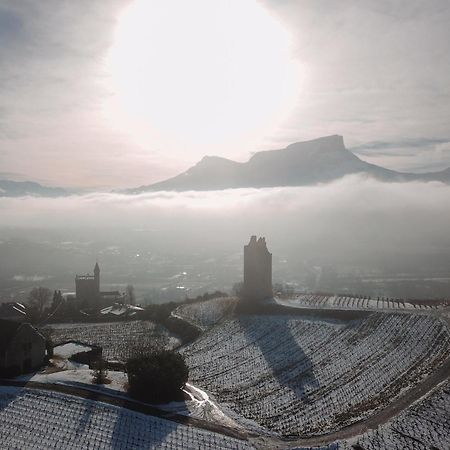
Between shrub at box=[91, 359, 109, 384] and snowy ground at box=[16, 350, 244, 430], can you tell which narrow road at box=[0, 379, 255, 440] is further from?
shrub at box=[91, 359, 109, 384]

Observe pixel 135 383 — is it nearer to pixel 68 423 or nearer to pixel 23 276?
pixel 68 423

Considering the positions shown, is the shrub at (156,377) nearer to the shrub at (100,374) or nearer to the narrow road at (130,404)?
the narrow road at (130,404)

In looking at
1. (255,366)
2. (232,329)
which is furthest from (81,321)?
(255,366)

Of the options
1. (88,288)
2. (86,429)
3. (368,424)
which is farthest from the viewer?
(88,288)

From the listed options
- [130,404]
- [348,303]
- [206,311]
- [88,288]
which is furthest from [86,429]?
[88,288]

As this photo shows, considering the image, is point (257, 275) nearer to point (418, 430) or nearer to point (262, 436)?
point (262, 436)

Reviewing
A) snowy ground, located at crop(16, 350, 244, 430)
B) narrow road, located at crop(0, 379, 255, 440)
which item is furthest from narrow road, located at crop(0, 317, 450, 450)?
snowy ground, located at crop(16, 350, 244, 430)
